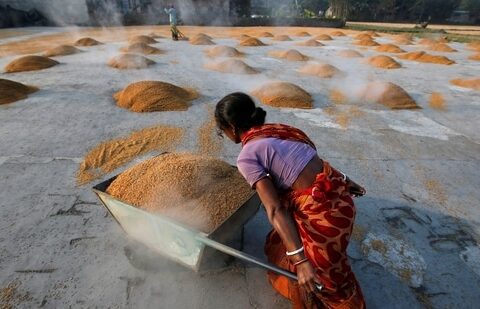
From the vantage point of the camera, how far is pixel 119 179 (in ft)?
8.59

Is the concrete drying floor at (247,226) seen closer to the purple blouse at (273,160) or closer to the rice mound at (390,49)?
the purple blouse at (273,160)

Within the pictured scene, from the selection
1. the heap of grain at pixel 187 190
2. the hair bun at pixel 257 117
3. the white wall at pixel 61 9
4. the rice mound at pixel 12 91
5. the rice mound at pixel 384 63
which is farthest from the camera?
the white wall at pixel 61 9

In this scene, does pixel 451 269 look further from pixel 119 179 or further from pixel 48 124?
pixel 48 124

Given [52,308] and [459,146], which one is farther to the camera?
[459,146]

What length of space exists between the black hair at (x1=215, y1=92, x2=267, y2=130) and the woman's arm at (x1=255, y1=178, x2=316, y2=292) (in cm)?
38

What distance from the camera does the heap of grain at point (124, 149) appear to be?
3916 mm

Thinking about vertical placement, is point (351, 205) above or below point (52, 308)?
above

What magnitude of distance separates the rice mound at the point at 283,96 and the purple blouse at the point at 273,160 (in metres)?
4.49

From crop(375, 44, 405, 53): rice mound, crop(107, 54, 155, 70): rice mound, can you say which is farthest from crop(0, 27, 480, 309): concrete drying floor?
crop(375, 44, 405, 53): rice mound

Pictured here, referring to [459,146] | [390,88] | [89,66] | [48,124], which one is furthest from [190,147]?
[89,66]

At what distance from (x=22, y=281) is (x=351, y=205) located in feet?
8.03

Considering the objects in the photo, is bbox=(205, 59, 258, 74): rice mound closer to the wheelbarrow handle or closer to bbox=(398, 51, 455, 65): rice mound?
bbox=(398, 51, 455, 65): rice mound

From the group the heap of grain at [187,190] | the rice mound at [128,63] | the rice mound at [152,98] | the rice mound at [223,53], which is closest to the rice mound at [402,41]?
the rice mound at [223,53]

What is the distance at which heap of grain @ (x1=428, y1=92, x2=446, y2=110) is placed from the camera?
676cm
